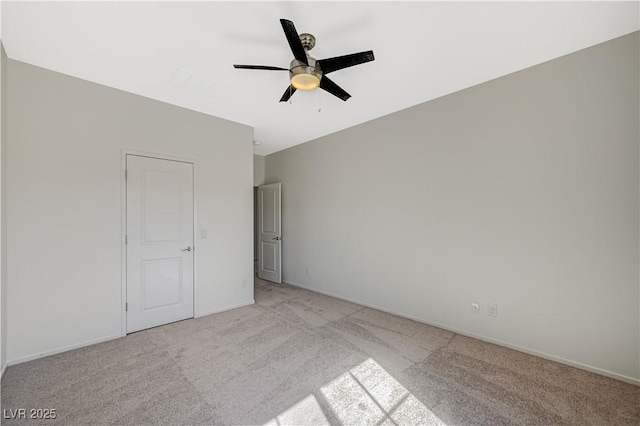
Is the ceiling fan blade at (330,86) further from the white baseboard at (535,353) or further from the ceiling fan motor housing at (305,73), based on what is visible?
the white baseboard at (535,353)

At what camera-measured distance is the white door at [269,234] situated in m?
5.21

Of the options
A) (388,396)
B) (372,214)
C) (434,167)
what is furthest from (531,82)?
(388,396)

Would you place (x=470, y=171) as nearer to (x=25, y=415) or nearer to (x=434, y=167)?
(x=434, y=167)

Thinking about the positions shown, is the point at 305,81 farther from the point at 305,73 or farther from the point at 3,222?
the point at 3,222

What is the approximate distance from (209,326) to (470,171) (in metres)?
3.50

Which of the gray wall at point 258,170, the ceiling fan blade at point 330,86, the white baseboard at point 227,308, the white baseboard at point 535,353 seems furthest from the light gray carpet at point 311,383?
the gray wall at point 258,170

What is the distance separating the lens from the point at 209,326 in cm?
319

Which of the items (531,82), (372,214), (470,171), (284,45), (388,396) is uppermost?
(284,45)

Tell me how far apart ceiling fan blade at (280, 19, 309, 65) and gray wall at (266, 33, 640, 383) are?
1.96m

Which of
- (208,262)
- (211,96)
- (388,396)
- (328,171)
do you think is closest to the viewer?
(388,396)

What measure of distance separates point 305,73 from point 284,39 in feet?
1.41

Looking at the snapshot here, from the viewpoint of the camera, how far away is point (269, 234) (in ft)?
17.8

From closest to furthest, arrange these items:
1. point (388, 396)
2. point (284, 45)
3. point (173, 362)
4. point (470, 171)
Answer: point (388, 396), point (284, 45), point (173, 362), point (470, 171)

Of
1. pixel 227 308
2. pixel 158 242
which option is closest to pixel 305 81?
pixel 158 242
